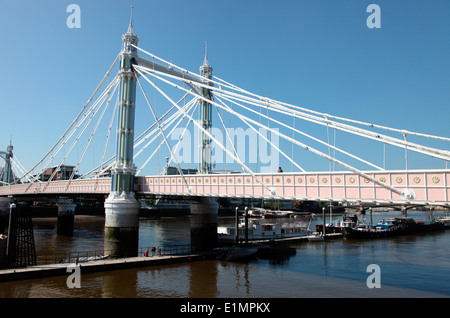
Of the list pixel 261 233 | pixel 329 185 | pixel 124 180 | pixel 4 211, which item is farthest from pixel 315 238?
pixel 4 211


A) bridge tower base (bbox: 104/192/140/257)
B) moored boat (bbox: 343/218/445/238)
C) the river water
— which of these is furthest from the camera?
moored boat (bbox: 343/218/445/238)

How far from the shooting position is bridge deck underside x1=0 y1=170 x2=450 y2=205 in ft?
62.3

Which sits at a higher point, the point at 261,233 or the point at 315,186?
the point at 315,186

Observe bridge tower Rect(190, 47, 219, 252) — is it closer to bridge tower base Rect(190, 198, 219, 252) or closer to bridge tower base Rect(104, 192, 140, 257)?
bridge tower base Rect(190, 198, 219, 252)

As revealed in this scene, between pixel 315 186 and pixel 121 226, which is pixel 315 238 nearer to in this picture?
pixel 121 226

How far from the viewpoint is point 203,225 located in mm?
42688

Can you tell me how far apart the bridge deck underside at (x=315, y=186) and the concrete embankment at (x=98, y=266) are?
671 cm

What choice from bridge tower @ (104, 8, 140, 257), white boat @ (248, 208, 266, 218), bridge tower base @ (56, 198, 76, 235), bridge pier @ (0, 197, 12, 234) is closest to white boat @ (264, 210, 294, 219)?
white boat @ (248, 208, 266, 218)

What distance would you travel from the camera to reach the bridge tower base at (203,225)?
42.4m

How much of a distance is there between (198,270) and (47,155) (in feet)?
128

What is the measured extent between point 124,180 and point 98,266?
31.8ft
